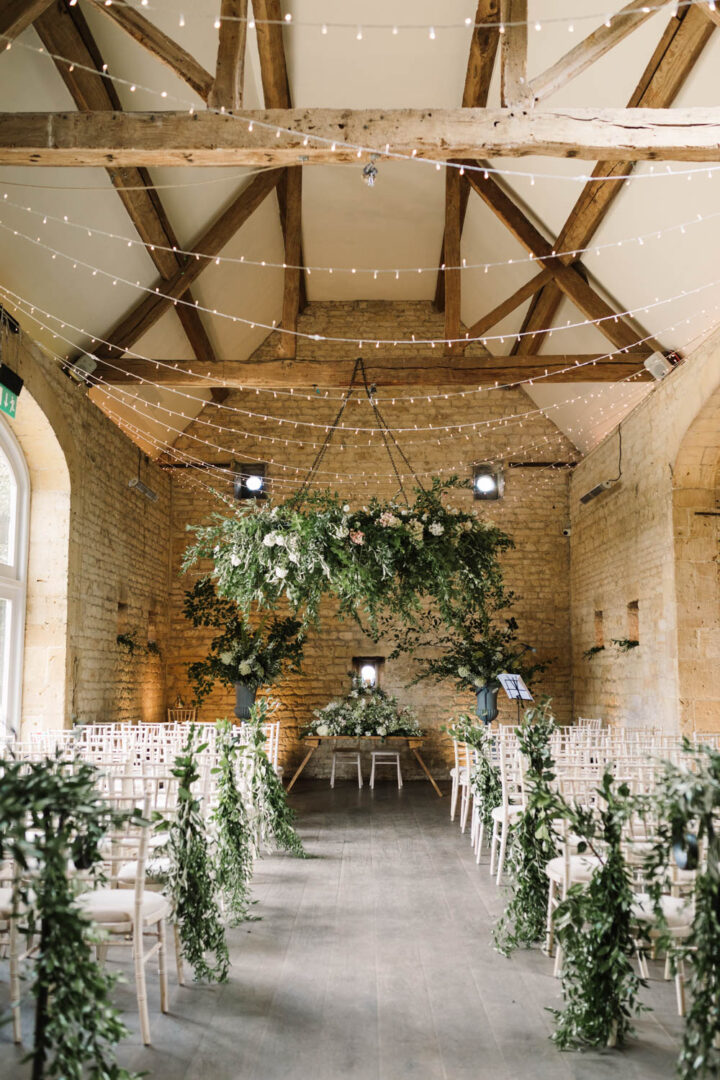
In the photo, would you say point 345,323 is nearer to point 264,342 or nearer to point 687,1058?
point 264,342

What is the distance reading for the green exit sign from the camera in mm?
6607

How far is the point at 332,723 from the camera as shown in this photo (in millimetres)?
10984

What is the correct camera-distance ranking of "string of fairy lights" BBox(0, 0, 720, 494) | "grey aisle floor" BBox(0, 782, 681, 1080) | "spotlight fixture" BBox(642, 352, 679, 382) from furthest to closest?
"spotlight fixture" BBox(642, 352, 679, 382) → "string of fairy lights" BBox(0, 0, 720, 494) → "grey aisle floor" BBox(0, 782, 681, 1080)

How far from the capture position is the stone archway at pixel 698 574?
7.87m

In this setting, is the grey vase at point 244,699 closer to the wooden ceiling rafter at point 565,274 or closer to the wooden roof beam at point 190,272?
the wooden roof beam at point 190,272

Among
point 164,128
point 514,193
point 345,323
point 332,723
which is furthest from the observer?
point 345,323

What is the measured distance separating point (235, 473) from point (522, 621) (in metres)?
4.70

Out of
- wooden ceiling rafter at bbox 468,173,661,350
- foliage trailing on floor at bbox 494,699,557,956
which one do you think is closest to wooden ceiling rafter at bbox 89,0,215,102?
foliage trailing on floor at bbox 494,699,557,956

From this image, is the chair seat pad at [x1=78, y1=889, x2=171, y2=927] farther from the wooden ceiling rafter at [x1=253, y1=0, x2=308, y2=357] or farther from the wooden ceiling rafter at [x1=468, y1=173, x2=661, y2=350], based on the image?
the wooden ceiling rafter at [x1=468, y1=173, x2=661, y2=350]

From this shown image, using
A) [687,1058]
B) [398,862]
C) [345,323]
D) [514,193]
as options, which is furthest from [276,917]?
[345,323]

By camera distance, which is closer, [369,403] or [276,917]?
[276,917]

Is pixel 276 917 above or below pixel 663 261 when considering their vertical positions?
below

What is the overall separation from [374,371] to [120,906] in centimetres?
694

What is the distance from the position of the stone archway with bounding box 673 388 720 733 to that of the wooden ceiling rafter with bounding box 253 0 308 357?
434 cm
